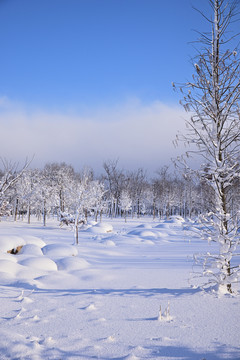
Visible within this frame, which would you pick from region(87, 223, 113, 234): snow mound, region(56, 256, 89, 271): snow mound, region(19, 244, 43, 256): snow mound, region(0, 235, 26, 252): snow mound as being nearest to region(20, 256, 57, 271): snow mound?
region(56, 256, 89, 271): snow mound

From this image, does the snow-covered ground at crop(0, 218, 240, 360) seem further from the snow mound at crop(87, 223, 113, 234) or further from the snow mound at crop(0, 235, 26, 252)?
the snow mound at crop(87, 223, 113, 234)

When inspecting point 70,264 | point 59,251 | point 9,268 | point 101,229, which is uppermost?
point 9,268

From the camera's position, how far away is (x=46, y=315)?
11.8 ft

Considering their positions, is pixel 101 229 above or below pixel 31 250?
below

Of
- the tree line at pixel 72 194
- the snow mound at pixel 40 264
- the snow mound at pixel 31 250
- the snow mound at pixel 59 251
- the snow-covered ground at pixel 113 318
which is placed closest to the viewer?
the snow-covered ground at pixel 113 318

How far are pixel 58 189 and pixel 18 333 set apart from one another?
35371mm

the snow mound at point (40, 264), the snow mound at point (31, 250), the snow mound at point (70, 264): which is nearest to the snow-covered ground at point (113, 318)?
the snow mound at point (40, 264)

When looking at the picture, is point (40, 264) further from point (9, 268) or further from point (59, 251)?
point (59, 251)

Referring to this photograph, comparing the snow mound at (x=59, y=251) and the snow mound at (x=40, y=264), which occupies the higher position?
the snow mound at (x=40, y=264)

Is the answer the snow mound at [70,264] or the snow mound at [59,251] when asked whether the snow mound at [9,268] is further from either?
the snow mound at [59,251]

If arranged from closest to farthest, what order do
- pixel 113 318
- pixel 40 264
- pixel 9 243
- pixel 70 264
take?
pixel 113 318 < pixel 40 264 < pixel 70 264 < pixel 9 243

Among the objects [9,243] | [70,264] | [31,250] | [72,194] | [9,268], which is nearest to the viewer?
[9,268]

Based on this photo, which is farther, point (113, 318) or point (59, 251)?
point (59, 251)

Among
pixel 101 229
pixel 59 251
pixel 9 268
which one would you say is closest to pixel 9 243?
pixel 59 251
